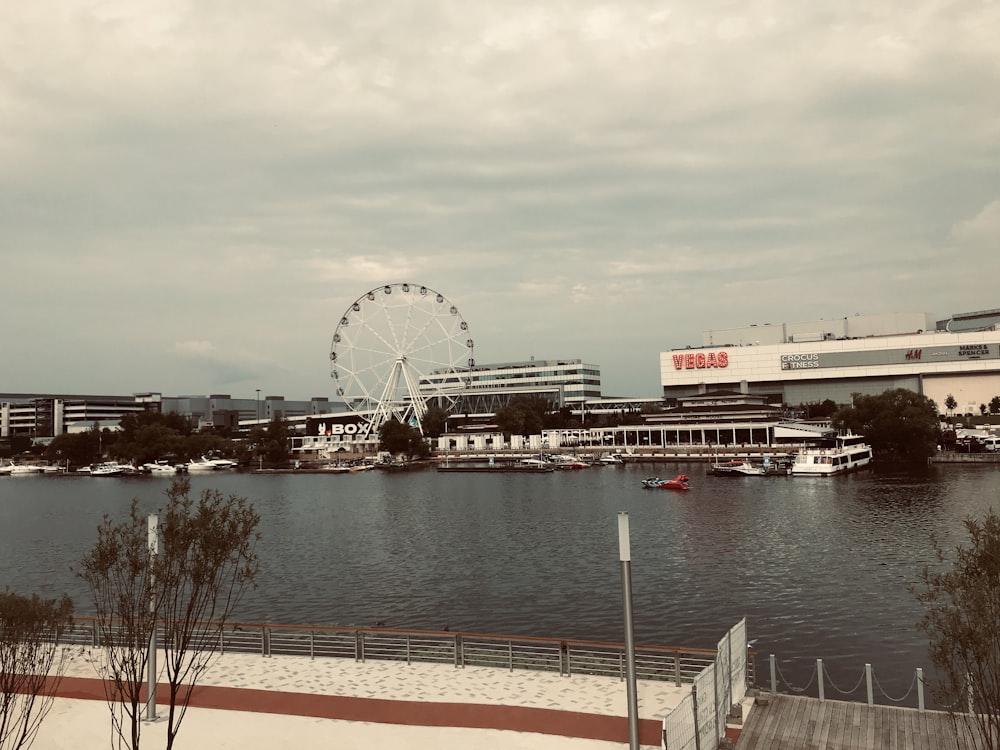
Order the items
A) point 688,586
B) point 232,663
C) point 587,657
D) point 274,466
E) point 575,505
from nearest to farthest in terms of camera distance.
Answer: point 587,657, point 232,663, point 688,586, point 575,505, point 274,466

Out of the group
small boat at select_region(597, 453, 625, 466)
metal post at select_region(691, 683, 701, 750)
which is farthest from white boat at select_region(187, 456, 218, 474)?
metal post at select_region(691, 683, 701, 750)

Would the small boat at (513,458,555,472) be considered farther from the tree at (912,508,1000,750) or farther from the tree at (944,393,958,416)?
the tree at (912,508,1000,750)

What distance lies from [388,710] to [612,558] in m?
36.3

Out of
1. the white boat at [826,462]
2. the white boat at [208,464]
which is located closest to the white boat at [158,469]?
the white boat at [208,464]

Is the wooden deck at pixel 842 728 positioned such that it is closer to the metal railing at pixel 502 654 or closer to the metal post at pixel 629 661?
the metal railing at pixel 502 654

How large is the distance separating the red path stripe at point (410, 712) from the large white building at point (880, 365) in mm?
186719

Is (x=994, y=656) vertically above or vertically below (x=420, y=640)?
above

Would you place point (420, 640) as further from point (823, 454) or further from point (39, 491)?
point (39, 491)

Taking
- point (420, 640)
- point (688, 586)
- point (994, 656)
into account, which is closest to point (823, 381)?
point (688, 586)

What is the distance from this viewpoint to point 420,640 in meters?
35.1

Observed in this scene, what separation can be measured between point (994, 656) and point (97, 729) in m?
20.8

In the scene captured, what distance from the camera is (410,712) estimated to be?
20.7m

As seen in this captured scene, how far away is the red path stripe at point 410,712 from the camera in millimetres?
18984

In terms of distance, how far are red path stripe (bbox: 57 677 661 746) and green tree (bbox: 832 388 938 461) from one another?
379 ft
